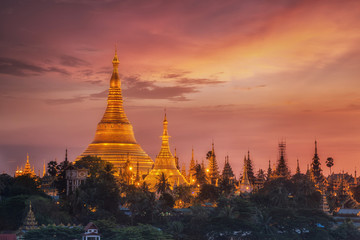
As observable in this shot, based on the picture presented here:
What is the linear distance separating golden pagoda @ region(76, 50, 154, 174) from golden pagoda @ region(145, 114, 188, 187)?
7.37 m

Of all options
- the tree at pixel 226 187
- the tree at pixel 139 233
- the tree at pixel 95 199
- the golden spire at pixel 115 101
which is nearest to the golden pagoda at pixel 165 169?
the tree at pixel 226 187

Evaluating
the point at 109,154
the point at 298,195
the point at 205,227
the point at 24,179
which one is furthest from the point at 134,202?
the point at 109,154

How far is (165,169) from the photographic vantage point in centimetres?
12562

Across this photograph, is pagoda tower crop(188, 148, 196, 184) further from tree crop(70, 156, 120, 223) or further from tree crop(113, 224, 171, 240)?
tree crop(113, 224, 171, 240)

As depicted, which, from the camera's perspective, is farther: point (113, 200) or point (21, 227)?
point (113, 200)

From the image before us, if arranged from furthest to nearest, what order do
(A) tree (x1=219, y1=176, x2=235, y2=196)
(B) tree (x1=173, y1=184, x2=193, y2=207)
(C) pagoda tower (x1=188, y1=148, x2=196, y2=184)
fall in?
(C) pagoda tower (x1=188, y1=148, x2=196, y2=184) → (B) tree (x1=173, y1=184, x2=193, y2=207) → (A) tree (x1=219, y1=176, x2=235, y2=196)

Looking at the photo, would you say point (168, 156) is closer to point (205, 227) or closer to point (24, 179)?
point (24, 179)

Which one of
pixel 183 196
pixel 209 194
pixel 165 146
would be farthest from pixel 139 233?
pixel 165 146

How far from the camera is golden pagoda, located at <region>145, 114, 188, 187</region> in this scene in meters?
124

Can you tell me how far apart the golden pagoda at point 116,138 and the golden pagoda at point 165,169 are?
7.37 metres

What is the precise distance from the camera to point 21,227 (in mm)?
82438

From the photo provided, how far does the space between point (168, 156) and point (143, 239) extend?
49.5 meters

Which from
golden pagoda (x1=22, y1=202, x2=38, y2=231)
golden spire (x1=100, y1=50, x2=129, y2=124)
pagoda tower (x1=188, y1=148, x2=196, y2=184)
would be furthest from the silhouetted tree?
golden pagoda (x1=22, y1=202, x2=38, y2=231)

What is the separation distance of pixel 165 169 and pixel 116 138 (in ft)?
53.3
